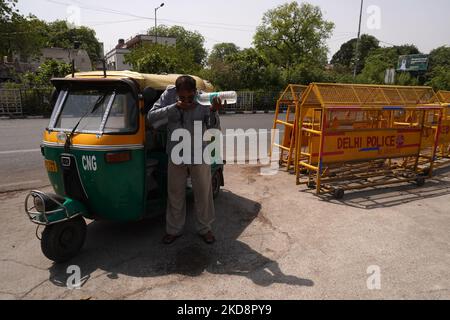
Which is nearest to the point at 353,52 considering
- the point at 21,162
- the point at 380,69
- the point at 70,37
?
the point at 380,69

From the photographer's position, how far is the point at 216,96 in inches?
145

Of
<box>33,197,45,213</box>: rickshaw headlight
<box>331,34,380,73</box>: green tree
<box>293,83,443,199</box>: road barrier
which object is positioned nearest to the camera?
<box>33,197,45,213</box>: rickshaw headlight

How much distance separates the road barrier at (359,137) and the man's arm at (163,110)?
3046 mm

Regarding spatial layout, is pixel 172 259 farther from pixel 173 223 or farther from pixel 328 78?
pixel 328 78

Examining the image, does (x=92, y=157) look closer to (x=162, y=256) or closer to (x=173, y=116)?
(x=173, y=116)

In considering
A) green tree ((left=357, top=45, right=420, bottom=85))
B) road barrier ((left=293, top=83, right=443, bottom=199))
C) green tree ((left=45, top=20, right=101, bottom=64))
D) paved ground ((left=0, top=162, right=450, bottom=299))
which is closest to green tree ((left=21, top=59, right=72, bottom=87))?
paved ground ((left=0, top=162, right=450, bottom=299))

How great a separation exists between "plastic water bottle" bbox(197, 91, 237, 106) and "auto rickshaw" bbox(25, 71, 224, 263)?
24.1 inches

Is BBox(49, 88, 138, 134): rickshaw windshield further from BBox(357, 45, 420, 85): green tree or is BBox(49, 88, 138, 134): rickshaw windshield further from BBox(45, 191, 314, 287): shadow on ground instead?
BBox(357, 45, 420, 85): green tree

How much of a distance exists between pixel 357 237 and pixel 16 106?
817 inches

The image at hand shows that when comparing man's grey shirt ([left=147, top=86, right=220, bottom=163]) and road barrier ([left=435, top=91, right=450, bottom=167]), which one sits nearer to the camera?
man's grey shirt ([left=147, top=86, right=220, bottom=163])

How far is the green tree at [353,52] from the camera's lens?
212 ft

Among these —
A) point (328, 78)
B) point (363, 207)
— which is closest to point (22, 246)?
point (363, 207)

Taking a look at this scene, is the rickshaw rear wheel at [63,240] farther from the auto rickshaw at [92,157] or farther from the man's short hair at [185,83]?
the man's short hair at [185,83]

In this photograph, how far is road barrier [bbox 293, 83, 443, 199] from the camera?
603cm
